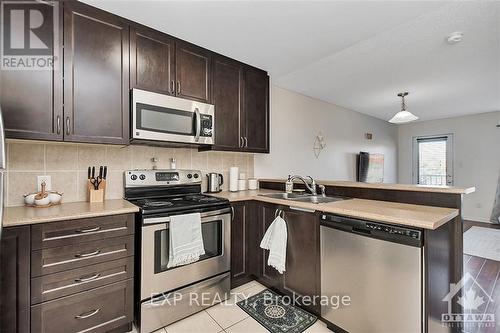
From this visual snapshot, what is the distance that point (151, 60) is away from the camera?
194 centimetres

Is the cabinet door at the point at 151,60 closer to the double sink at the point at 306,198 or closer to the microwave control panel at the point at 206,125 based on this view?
the microwave control panel at the point at 206,125

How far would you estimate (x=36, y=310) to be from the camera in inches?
51.8

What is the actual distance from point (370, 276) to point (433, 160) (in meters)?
6.02

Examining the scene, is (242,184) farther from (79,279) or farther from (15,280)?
(15,280)

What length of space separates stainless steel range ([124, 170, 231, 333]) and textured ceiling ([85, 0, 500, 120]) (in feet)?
4.49

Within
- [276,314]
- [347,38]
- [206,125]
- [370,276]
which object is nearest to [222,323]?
[276,314]

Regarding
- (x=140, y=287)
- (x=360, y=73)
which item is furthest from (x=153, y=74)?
(x=360, y=73)

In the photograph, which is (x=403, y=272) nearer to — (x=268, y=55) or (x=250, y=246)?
(x=250, y=246)

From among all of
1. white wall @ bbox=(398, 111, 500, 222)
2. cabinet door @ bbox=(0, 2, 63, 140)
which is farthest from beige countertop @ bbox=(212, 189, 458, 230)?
white wall @ bbox=(398, 111, 500, 222)

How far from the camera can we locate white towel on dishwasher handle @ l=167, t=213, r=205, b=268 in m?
1.70

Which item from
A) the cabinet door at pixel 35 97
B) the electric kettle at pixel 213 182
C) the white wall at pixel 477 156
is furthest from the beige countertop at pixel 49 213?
the white wall at pixel 477 156

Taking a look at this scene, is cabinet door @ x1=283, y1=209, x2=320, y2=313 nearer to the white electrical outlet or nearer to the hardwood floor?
the hardwood floor

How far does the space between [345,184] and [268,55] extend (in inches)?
60.2

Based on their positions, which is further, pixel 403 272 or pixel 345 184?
pixel 345 184
